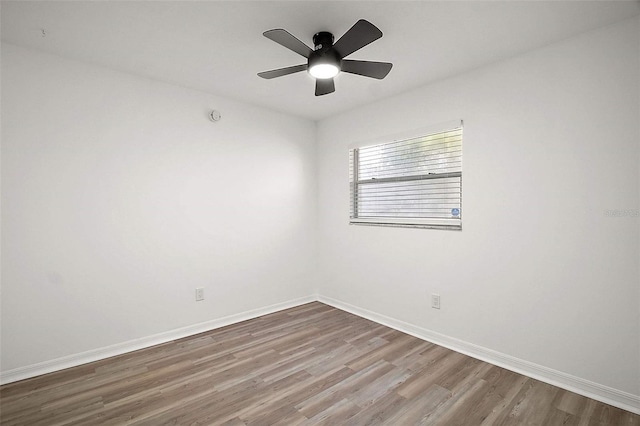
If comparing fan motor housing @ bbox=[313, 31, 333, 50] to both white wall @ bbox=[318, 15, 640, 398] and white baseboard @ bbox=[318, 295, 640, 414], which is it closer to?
white wall @ bbox=[318, 15, 640, 398]

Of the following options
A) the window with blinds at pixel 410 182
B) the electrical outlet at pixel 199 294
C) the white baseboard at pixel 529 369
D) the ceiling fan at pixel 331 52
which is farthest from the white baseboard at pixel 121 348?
the ceiling fan at pixel 331 52

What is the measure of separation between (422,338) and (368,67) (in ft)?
8.43

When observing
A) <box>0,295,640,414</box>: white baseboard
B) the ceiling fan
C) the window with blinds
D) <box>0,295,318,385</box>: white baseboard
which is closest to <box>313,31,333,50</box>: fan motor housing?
the ceiling fan

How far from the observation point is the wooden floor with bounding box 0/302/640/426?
77.5 inches

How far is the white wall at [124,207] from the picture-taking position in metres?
2.41

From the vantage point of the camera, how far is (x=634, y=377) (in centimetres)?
203

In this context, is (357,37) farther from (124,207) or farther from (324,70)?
(124,207)

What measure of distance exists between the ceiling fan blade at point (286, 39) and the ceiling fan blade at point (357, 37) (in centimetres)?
21

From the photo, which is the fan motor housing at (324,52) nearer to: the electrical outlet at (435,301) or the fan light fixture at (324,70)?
the fan light fixture at (324,70)

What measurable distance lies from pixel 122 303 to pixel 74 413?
0.99m

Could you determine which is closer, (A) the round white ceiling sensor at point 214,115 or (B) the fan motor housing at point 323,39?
(B) the fan motor housing at point 323,39

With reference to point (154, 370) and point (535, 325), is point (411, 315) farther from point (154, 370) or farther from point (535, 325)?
point (154, 370)

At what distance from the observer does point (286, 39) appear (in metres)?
1.87

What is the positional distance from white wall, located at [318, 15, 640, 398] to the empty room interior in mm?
14
